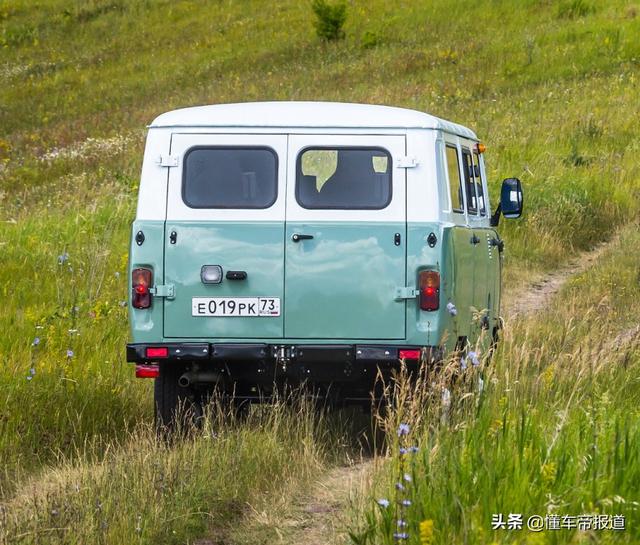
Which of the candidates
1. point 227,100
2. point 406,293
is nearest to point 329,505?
point 406,293

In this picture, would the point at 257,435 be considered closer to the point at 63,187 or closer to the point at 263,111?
the point at 263,111

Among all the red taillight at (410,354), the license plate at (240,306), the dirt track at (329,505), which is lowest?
the dirt track at (329,505)

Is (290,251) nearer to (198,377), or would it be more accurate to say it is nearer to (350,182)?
(350,182)

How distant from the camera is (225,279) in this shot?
7629 millimetres

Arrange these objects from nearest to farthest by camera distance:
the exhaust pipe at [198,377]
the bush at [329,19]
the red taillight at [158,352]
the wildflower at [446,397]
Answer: the wildflower at [446,397] → the red taillight at [158,352] → the exhaust pipe at [198,377] → the bush at [329,19]

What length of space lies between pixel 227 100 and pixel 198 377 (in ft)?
87.5

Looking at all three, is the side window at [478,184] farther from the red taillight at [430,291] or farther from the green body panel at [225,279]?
the green body panel at [225,279]

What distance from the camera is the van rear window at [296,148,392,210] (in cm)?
783

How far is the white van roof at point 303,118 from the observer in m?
7.91

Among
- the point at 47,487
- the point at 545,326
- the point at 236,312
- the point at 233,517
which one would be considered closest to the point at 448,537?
the point at 233,517

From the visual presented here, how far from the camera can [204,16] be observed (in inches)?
1912

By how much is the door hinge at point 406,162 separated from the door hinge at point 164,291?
1.55m

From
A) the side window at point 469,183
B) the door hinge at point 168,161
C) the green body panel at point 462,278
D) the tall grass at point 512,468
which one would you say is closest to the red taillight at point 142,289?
the door hinge at point 168,161

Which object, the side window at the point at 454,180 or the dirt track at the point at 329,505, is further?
the side window at the point at 454,180
